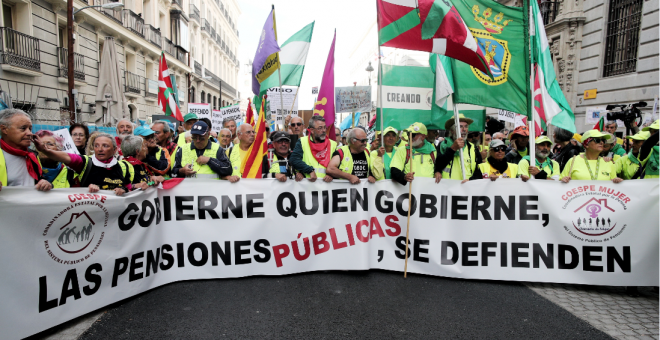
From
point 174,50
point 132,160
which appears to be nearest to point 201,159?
point 132,160

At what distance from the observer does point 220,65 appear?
52.3 metres

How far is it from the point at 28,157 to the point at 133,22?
23388 millimetres

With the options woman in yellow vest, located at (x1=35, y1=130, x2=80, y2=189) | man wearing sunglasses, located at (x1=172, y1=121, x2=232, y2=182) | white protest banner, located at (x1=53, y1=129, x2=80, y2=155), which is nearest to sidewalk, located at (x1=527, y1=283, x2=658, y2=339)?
man wearing sunglasses, located at (x1=172, y1=121, x2=232, y2=182)

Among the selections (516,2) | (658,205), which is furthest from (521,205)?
(516,2)

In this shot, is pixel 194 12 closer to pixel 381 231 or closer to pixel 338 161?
pixel 338 161

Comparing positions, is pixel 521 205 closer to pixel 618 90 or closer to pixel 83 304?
pixel 83 304

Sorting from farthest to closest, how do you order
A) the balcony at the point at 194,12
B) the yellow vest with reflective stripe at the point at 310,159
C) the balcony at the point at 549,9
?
the balcony at the point at 194,12 < the balcony at the point at 549,9 < the yellow vest with reflective stripe at the point at 310,159

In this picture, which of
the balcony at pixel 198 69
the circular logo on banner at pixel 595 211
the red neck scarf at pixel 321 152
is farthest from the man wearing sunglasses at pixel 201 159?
the balcony at pixel 198 69

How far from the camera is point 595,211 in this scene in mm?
4320

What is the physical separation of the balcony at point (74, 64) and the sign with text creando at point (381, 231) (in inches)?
590

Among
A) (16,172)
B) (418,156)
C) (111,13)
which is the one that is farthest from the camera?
(111,13)

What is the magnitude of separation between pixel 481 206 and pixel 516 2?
1965 centimetres

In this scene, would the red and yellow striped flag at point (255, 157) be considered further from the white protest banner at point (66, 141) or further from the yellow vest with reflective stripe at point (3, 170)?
the yellow vest with reflective stripe at point (3, 170)

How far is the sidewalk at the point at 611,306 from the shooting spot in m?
3.43
